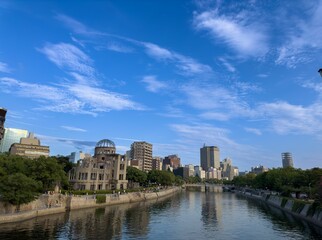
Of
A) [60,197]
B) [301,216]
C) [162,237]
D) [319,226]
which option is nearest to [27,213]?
[60,197]

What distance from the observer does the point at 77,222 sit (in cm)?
5984

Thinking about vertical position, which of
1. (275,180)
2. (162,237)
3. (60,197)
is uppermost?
(275,180)

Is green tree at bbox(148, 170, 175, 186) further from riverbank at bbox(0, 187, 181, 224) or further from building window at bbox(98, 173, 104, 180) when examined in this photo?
riverbank at bbox(0, 187, 181, 224)

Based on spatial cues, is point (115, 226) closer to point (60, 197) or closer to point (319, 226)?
point (60, 197)

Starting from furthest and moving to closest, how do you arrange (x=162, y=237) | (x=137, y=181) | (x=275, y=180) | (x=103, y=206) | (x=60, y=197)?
1. (x=137, y=181)
2. (x=275, y=180)
3. (x=103, y=206)
4. (x=60, y=197)
5. (x=162, y=237)

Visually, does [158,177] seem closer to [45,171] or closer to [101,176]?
[101,176]

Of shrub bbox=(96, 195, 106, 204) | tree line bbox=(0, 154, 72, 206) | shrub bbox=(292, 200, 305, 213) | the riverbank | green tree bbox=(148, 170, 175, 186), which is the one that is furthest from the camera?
green tree bbox=(148, 170, 175, 186)

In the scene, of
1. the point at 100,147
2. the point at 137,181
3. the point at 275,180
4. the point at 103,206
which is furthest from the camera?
the point at 137,181

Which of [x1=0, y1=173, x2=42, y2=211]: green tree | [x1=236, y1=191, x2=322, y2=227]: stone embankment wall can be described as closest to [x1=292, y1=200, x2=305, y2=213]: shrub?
[x1=236, y1=191, x2=322, y2=227]: stone embankment wall

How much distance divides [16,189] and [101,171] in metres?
68.2

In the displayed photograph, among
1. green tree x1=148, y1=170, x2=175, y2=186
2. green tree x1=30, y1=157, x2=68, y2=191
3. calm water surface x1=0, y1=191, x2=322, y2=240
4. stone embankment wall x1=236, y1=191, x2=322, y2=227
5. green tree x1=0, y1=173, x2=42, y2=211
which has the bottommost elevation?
calm water surface x1=0, y1=191, x2=322, y2=240

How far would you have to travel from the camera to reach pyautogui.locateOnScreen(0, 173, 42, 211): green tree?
5578 cm

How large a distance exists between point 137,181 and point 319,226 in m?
112

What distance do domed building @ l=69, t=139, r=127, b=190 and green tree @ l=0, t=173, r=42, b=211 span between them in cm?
5396
